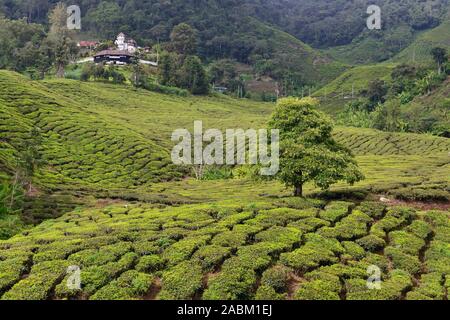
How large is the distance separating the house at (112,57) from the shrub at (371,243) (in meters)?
143

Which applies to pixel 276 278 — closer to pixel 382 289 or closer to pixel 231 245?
pixel 231 245

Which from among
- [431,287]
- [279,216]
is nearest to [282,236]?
[279,216]

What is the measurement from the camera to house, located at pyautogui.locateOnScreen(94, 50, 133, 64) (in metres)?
154

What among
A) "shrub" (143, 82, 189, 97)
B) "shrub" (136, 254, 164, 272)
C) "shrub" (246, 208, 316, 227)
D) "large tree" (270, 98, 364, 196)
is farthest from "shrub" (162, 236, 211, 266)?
"shrub" (143, 82, 189, 97)

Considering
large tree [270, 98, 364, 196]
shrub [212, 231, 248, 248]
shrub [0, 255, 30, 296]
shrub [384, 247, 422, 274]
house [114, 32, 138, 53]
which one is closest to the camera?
shrub [0, 255, 30, 296]

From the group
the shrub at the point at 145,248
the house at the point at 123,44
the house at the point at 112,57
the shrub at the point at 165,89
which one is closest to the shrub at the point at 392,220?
the shrub at the point at 145,248

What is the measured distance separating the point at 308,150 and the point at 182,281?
50.5ft

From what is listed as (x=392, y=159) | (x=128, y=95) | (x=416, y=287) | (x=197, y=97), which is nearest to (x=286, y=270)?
(x=416, y=287)

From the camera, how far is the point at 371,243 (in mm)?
23031

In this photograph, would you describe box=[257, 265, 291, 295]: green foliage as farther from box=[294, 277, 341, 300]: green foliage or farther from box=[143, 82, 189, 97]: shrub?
box=[143, 82, 189, 97]: shrub

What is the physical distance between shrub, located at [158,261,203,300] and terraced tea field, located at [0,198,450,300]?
0.04 meters

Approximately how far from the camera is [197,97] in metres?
146
